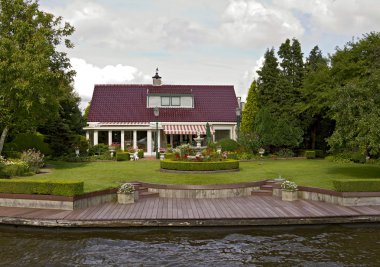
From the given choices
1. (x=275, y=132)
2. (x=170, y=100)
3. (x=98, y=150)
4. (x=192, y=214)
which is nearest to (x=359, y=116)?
(x=192, y=214)

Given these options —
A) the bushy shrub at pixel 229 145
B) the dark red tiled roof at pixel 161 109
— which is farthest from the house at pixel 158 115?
the bushy shrub at pixel 229 145

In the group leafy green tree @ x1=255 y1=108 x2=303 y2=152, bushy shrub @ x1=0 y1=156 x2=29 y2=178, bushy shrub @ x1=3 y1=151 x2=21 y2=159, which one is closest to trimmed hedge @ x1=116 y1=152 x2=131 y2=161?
bushy shrub @ x1=3 y1=151 x2=21 y2=159

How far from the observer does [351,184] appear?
657 inches

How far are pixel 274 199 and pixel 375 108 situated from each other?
6664 mm

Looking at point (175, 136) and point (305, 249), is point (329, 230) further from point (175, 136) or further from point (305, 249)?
point (175, 136)

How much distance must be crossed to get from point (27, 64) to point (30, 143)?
12.7m

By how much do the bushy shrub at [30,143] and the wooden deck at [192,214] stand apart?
61.9 feet

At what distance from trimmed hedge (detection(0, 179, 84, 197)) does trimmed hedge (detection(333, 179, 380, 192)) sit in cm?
1101

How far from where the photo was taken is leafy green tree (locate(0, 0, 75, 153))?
23.8 meters

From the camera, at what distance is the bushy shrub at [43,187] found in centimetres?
1588

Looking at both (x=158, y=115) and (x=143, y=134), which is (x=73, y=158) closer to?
(x=143, y=134)

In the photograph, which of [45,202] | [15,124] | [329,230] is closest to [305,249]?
[329,230]

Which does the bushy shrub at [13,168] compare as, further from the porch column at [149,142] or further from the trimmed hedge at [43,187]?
the porch column at [149,142]

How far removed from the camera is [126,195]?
1727 cm
